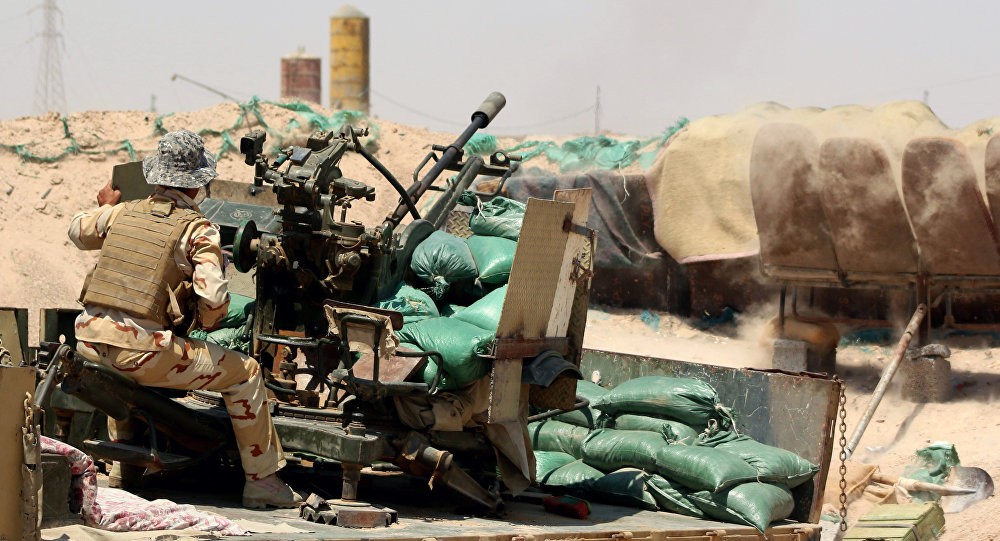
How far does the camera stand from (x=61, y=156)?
1525cm

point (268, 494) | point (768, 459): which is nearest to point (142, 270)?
point (268, 494)

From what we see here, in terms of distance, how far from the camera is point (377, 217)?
15.8 metres

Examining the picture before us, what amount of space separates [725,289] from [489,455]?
7.76m

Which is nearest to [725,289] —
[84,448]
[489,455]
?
[489,455]

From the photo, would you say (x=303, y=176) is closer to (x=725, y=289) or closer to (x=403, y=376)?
(x=403, y=376)

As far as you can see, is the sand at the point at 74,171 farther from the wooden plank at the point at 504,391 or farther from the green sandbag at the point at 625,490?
the wooden plank at the point at 504,391

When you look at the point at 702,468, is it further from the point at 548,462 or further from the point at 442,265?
the point at 442,265

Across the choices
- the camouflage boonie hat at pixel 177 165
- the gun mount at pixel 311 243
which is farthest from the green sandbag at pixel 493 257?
the camouflage boonie hat at pixel 177 165

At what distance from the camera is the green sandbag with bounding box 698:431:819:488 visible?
579 centimetres

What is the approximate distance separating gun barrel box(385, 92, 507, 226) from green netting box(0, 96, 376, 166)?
28.0ft

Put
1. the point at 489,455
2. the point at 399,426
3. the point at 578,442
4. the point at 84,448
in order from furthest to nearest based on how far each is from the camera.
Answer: the point at 578,442
the point at 489,455
the point at 399,426
the point at 84,448

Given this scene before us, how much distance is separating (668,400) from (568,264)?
1.12 meters

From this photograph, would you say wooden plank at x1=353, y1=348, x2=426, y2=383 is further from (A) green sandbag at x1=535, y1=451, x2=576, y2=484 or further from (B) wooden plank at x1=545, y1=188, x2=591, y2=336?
(A) green sandbag at x1=535, y1=451, x2=576, y2=484

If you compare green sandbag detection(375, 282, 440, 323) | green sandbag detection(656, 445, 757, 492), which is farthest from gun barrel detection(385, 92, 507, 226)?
green sandbag detection(656, 445, 757, 492)
